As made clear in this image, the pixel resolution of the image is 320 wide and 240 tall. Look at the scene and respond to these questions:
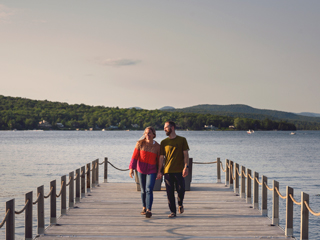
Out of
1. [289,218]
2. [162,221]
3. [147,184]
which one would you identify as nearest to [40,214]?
[147,184]

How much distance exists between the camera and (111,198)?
36.0 ft

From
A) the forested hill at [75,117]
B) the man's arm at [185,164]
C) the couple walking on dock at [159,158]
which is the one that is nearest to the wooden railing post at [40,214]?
the couple walking on dock at [159,158]

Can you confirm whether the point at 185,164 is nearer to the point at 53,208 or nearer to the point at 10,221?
the point at 53,208

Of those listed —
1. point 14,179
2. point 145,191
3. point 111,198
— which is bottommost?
point 14,179

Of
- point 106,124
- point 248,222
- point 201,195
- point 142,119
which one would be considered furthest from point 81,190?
point 106,124

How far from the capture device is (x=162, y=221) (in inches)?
314

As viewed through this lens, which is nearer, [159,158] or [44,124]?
[159,158]

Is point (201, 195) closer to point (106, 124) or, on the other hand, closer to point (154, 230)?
point (154, 230)

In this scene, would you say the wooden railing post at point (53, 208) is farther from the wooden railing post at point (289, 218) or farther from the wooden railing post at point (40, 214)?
the wooden railing post at point (289, 218)

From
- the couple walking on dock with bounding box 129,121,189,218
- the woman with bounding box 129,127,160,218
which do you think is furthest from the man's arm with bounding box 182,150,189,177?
the woman with bounding box 129,127,160,218

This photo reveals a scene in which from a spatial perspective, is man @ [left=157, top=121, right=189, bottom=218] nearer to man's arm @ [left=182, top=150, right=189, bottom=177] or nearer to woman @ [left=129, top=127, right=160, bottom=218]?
man's arm @ [left=182, top=150, right=189, bottom=177]

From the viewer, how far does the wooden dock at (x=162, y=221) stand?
Answer: 273 inches

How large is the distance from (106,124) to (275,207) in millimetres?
190812

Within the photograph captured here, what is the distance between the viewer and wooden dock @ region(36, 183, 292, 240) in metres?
6.92
